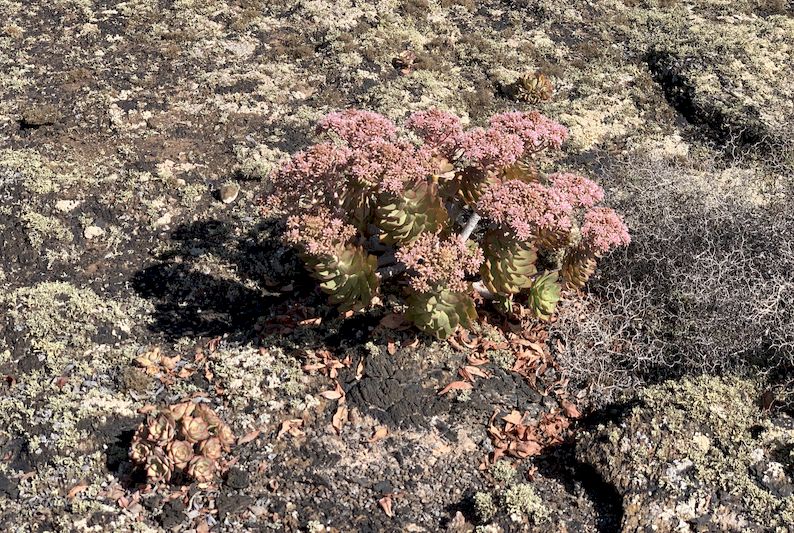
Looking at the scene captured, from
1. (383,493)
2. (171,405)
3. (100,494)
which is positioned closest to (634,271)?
(383,493)

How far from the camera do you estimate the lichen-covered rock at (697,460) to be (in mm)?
4746

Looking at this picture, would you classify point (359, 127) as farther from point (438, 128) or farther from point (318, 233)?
point (318, 233)

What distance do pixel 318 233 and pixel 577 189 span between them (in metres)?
1.98

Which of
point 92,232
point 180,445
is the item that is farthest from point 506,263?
point 92,232

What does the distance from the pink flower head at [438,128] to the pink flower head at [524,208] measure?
53cm

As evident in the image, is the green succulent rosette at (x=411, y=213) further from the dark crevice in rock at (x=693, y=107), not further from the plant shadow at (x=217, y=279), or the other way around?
the dark crevice in rock at (x=693, y=107)

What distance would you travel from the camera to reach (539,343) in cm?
601

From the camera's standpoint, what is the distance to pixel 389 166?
5.09 meters

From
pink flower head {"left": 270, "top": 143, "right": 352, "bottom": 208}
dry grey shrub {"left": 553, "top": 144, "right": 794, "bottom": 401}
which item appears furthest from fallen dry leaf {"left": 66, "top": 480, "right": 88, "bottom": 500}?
dry grey shrub {"left": 553, "top": 144, "right": 794, "bottom": 401}

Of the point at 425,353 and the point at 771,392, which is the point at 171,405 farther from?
the point at 771,392

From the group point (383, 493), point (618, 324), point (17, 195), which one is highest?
point (618, 324)

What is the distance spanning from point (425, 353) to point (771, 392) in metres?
2.59

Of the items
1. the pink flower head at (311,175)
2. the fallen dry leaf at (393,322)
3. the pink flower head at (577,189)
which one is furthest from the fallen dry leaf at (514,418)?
the pink flower head at (311,175)

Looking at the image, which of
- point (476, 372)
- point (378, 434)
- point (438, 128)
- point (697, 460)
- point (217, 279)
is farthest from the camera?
point (217, 279)
